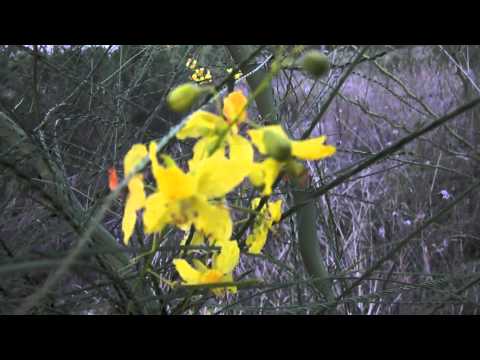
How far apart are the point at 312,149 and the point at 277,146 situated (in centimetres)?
3

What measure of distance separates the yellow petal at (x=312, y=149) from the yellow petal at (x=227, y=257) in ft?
0.48

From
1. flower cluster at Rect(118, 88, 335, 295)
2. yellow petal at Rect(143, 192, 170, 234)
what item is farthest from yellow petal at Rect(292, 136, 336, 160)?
yellow petal at Rect(143, 192, 170, 234)

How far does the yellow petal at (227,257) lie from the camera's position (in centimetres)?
49

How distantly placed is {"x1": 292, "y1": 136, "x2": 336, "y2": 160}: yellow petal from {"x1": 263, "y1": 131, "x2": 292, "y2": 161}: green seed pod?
2 cm

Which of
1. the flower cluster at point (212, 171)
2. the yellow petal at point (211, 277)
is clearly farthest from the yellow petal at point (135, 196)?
the yellow petal at point (211, 277)

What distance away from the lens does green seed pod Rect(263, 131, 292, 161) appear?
13.8 inches

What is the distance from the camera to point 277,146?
1.16 ft

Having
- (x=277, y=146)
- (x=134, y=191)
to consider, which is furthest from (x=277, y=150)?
(x=134, y=191)

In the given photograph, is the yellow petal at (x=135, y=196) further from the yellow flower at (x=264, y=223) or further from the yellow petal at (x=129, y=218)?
the yellow flower at (x=264, y=223)

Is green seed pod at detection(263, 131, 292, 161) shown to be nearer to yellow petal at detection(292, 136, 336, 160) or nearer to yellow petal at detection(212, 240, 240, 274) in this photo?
yellow petal at detection(292, 136, 336, 160)
